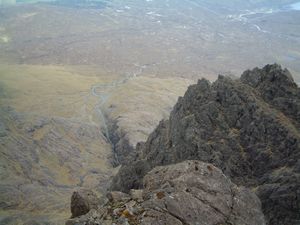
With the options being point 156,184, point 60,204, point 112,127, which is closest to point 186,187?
point 156,184

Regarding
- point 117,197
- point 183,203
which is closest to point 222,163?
point 183,203

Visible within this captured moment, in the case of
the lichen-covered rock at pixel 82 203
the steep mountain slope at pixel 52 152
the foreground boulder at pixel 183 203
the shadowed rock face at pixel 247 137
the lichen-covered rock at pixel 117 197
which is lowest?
the steep mountain slope at pixel 52 152

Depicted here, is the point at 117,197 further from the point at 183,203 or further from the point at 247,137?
the point at 247,137

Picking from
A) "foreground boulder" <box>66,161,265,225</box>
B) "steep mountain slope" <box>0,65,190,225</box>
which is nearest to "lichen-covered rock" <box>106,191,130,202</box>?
"foreground boulder" <box>66,161,265,225</box>

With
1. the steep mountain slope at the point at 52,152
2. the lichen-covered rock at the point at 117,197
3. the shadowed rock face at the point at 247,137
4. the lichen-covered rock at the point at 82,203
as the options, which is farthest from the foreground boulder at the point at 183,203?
the steep mountain slope at the point at 52,152

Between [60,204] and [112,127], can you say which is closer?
[60,204]

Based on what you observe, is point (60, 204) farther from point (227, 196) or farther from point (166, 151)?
point (227, 196)

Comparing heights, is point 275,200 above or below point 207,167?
below

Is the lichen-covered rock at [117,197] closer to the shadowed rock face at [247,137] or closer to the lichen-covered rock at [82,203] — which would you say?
the lichen-covered rock at [82,203]
